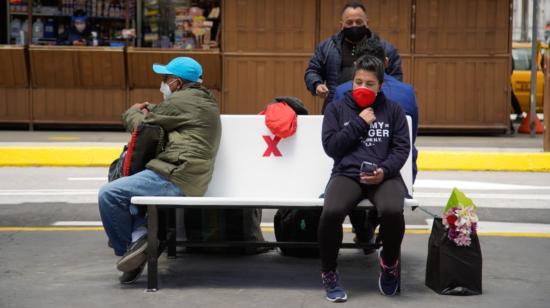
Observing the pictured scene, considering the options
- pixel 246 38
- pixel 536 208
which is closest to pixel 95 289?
pixel 536 208

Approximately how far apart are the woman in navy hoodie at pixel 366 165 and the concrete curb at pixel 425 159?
6.87 m

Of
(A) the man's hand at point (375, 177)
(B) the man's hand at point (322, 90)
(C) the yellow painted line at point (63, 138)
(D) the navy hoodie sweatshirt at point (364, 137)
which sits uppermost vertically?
(B) the man's hand at point (322, 90)

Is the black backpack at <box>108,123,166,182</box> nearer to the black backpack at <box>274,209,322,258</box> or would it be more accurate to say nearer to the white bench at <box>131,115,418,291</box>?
the white bench at <box>131,115,418,291</box>

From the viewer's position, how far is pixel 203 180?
7.07 meters

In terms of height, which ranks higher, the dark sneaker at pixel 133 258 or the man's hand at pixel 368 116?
the man's hand at pixel 368 116

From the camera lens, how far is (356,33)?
7.89 metres

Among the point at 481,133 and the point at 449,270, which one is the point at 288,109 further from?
the point at 481,133

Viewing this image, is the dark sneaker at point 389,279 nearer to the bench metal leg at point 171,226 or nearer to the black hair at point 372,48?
the bench metal leg at point 171,226

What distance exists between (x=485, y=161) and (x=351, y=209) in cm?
734

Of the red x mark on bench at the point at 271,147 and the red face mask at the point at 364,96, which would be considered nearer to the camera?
the red face mask at the point at 364,96

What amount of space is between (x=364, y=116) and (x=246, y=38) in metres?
9.97

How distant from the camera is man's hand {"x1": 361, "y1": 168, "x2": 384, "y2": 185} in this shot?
6414 mm

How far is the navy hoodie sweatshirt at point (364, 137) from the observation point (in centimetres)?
648

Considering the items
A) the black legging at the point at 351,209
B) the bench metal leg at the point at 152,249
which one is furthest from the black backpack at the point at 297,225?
the bench metal leg at the point at 152,249
